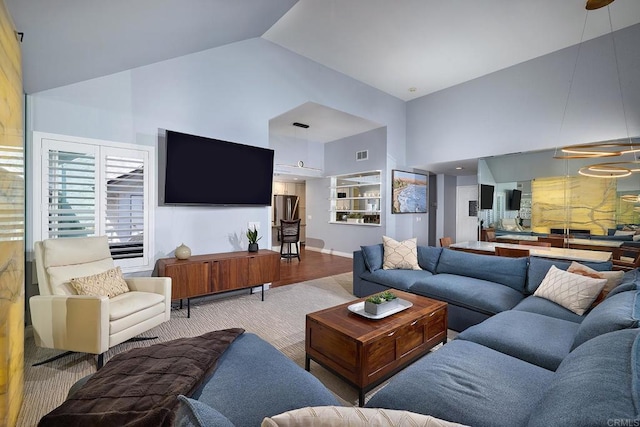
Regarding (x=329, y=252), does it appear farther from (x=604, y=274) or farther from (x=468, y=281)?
(x=604, y=274)

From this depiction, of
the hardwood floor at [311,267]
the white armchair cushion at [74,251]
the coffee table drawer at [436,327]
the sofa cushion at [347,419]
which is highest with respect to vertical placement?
the white armchair cushion at [74,251]

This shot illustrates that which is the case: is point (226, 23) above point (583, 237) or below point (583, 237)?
above

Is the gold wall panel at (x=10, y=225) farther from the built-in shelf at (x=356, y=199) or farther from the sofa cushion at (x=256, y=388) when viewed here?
the built-in shelf at (x=356, y=199)

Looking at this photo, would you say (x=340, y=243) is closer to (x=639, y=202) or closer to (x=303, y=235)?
(x=303, y=235)

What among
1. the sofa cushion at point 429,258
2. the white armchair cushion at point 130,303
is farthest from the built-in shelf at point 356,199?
the white armchair cushion at point 130,303

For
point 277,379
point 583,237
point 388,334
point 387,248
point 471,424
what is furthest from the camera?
point 583,237

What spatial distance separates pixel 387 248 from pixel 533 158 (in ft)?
10.8

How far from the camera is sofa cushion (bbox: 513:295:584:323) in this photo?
2.28 metres

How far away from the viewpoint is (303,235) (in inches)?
368

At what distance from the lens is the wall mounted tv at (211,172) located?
11.7ft

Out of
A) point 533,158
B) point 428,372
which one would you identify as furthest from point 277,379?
point 533,158

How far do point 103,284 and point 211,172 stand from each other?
6.01 ft

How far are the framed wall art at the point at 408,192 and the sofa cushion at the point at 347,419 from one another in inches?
241

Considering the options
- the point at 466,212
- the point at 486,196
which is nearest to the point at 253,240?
the point at 486,196
